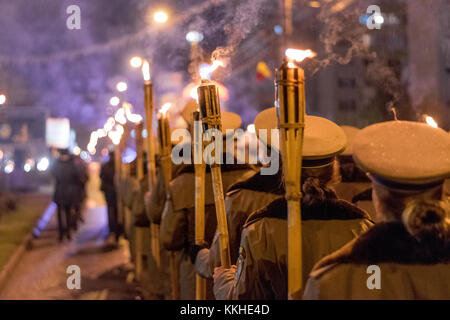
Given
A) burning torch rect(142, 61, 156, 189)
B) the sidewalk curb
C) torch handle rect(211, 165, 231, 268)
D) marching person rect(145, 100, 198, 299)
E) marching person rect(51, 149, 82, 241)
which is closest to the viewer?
torch handle rect(211, 165, 231, 268)

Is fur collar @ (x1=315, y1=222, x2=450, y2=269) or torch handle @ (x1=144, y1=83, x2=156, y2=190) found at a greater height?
torch handle @ (x1=144, y1=83, x2=156, y2=190)

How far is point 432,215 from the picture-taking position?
185cm

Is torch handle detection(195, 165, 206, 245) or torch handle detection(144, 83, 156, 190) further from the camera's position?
torch handle detection(144, 83, 156, 190)

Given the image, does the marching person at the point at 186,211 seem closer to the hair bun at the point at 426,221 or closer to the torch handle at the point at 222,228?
the torch handle at the point at 222,228

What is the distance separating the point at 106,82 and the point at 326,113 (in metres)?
25.5

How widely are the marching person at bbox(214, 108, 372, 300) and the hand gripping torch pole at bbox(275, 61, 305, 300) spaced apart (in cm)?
33

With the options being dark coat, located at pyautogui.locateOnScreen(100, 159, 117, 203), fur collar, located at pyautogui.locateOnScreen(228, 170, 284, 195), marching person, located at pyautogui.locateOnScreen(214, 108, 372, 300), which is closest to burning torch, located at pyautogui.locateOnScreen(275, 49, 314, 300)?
marching person, located at pyautogui.locateOnScreen(214, 108, 372, 300)

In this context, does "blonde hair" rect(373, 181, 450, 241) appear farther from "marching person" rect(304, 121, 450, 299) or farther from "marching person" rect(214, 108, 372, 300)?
"marching person" rect(214, 108, 372, 300)

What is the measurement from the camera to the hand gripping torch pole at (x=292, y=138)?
2.07 meters

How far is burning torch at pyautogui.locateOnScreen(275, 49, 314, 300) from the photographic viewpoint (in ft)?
6.81

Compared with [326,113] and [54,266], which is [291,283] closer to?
[54,266]

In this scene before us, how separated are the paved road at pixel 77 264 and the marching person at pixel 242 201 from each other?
13.8 ft
